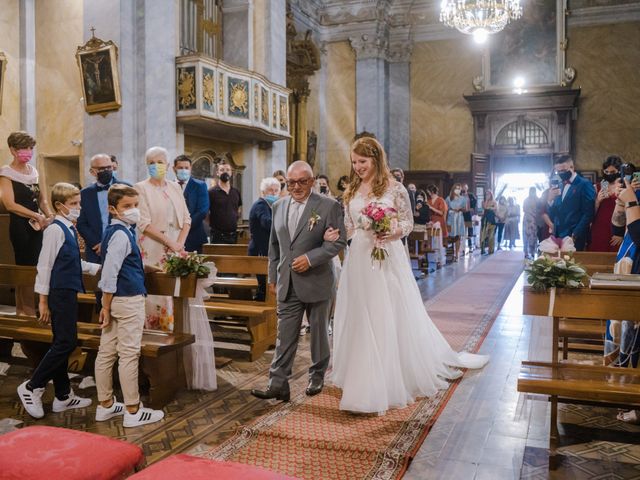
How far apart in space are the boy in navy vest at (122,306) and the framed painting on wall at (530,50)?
52.5ft

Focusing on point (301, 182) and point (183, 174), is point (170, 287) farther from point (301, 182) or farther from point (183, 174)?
point (183, 174)

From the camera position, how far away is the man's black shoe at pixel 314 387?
4.55m

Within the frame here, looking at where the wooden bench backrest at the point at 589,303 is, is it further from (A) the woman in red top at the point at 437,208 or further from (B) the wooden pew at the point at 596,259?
→ (A) the woman in red top at the point at 437,208

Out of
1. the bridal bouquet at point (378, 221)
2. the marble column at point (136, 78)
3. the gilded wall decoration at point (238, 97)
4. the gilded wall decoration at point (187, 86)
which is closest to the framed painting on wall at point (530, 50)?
the gilded wall decoration at point (238, 97)

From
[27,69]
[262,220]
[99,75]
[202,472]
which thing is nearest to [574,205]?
[262,220]

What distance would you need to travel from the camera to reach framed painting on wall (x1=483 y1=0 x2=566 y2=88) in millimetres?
17406

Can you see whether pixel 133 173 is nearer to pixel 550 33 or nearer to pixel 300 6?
pixel 300 6

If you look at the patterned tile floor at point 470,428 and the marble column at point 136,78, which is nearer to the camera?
the patterned tile floor at point 470,428

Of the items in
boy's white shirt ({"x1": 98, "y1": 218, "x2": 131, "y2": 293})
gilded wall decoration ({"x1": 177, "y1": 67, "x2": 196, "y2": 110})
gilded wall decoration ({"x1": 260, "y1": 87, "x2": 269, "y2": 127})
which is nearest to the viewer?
boy's white shirt ({"x1": 98, "y1": 218, "x2": 131, "y2": 293})

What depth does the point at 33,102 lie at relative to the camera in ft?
35.5

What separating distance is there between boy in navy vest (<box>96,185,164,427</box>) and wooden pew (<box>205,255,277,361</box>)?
1.66 m

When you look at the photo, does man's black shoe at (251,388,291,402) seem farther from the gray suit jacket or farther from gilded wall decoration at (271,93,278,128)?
gilded wall decoration at (271,93,278,128)

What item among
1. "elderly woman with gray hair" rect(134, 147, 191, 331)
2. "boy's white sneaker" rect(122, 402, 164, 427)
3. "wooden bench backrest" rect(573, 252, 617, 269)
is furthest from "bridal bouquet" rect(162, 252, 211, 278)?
"wooden bench backrest" rect(573, 252, 617, 269)

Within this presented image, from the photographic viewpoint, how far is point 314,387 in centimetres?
456
